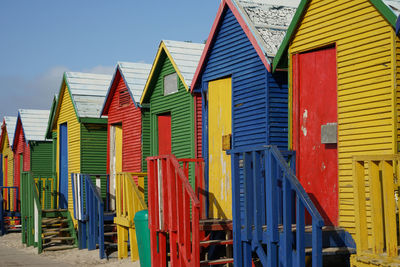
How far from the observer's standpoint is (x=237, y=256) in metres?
9.10

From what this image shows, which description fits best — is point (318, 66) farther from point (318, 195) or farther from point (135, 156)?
point (135, 156)

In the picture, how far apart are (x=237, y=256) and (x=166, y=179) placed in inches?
92.0

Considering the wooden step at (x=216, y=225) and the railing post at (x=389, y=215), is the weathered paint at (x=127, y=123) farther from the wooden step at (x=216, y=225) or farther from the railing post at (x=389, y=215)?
the railing post at (x=389, y=215)

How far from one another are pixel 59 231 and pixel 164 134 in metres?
5.70

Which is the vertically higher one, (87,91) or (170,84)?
(87,91)

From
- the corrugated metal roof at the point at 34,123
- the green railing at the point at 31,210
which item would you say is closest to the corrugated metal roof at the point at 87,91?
the green railing at the point at 31,210

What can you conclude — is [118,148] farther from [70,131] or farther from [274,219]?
[274,219]

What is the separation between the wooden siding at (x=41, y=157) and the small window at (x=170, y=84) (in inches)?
503

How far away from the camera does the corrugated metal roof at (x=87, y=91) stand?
20500mm

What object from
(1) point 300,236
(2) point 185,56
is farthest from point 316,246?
(2) point 185,56

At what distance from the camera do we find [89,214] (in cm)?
1719

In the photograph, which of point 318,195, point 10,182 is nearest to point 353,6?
point 318,195

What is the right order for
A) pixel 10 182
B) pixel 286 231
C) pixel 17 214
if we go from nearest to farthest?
1. pixel 286 231
2. pixel 17 214
3. pixel 10 182

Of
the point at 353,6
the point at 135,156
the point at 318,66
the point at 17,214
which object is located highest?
the point at 353,6
